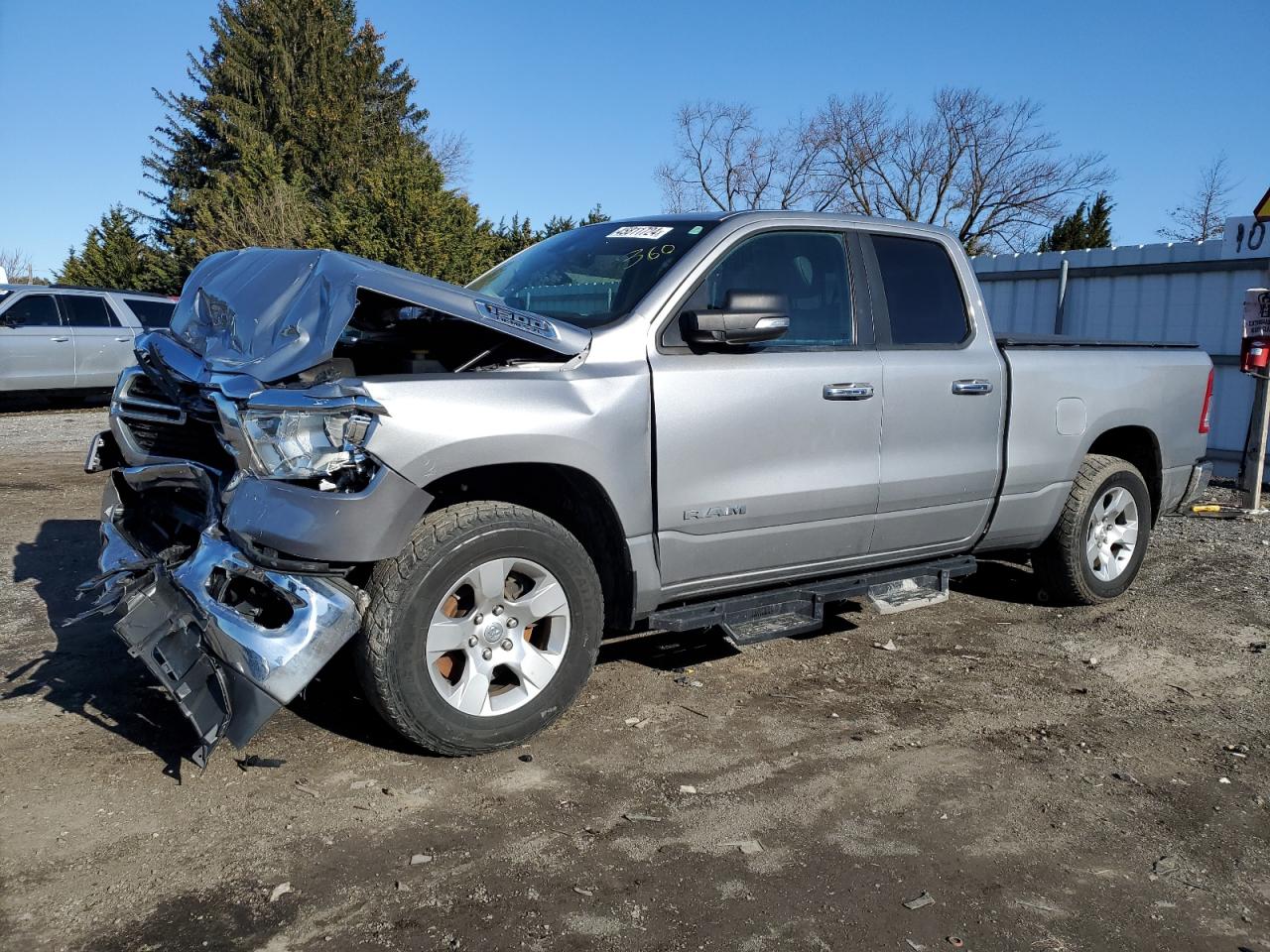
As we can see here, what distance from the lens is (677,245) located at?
4.38 meters

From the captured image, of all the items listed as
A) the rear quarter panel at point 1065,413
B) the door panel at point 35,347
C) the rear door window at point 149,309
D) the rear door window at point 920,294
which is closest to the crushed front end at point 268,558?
the rear door window at point 920,294

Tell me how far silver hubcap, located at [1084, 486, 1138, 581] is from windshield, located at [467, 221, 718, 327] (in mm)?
2983

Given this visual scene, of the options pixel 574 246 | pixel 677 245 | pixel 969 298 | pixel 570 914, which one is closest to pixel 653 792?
pixel 570 914

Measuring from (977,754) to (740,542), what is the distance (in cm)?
121

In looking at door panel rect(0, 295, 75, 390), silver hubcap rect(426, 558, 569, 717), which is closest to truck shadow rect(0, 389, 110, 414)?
door panel rect(0, 295, 75, 390)

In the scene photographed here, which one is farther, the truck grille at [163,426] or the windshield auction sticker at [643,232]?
the windshield auction sticker at [643,232]

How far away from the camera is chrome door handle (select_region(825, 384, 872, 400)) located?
446 cm

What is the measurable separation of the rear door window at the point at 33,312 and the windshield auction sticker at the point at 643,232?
42.1 feet

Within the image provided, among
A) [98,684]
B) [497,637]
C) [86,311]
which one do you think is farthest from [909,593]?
[86,311]

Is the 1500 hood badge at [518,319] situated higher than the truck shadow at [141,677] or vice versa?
the 1500 hood badge at [518,319]

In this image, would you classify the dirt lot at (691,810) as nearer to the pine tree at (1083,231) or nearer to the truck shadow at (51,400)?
the truck shadow at (51,400)

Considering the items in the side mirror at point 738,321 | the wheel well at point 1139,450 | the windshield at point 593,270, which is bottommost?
the wheel well at point 1139,450

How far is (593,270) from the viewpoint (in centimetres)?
457

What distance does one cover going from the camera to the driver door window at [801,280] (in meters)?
4.43
